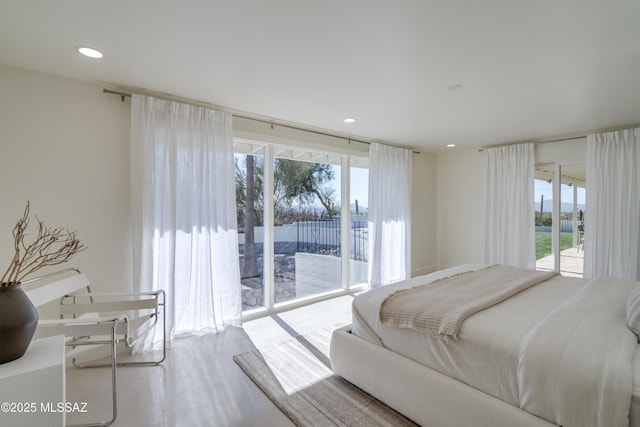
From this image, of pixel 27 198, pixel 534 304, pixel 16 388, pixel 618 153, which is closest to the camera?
pixel 16 388

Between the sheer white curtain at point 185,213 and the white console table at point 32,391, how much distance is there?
5.00ft

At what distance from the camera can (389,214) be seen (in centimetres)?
479

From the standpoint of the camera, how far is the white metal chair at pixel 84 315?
1821 millimetres

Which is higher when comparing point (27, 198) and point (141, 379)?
point (27, 198)

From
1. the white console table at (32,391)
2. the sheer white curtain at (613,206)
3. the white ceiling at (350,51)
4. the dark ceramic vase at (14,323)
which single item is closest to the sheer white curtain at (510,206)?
the sheer white curtain at (613,206)

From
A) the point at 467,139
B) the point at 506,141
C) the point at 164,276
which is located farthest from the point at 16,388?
the point at 506,141

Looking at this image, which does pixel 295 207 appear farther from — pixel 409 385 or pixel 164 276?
pixel 409 385

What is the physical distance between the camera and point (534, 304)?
2031mm

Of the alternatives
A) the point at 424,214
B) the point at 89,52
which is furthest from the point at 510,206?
the point at 89,52

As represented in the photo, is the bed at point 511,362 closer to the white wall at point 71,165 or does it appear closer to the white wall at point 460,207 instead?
the white wall at point 71,165

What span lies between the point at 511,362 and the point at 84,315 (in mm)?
2974

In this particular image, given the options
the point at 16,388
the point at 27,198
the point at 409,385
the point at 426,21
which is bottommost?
the point at 409,385

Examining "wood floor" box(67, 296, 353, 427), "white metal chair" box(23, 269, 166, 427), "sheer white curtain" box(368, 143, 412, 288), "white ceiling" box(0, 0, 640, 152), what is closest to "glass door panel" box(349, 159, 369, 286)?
"sheer white curtain" box(368, 143, 412, 288)

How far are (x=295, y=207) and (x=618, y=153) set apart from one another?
415 centimetres
